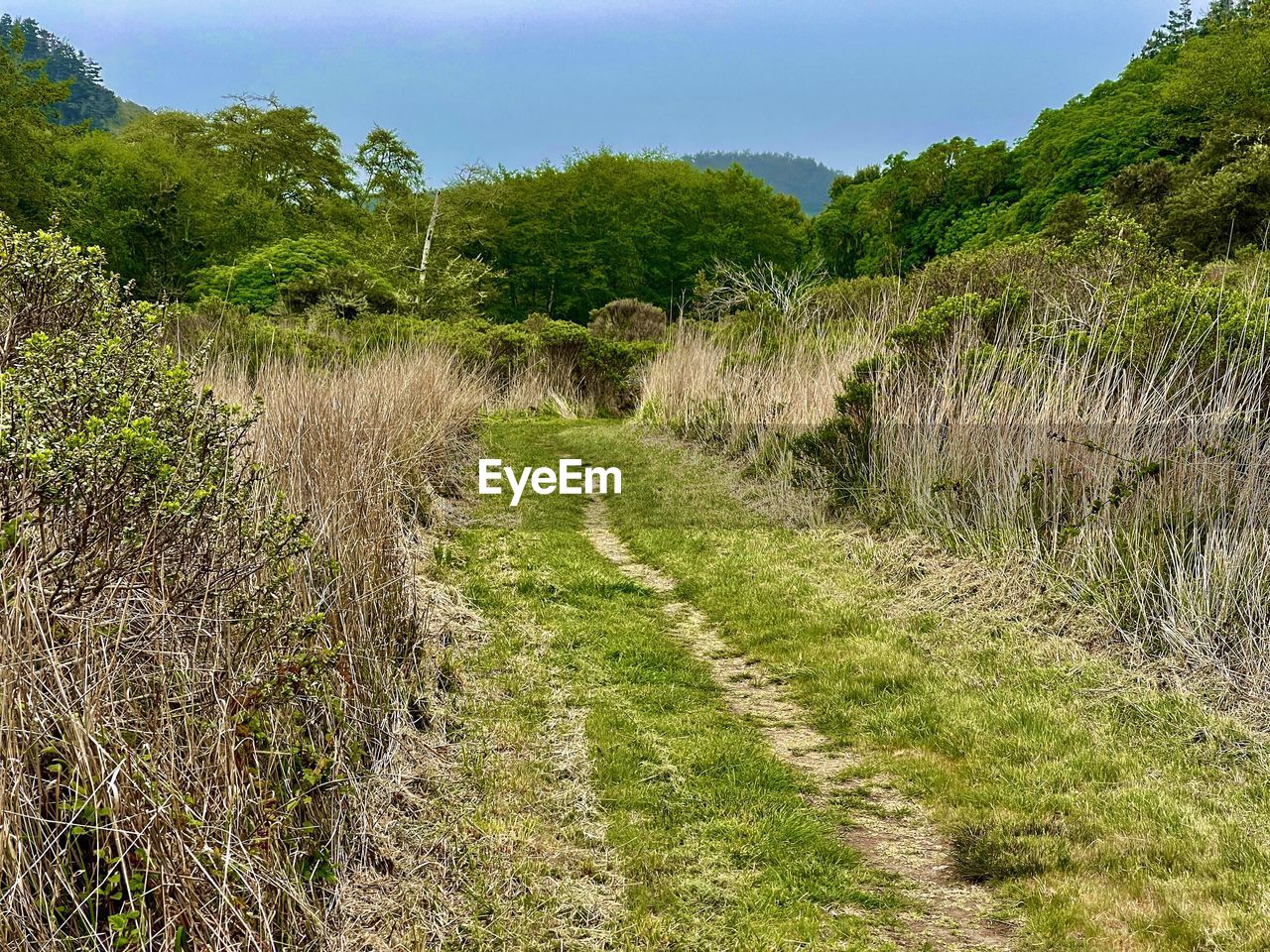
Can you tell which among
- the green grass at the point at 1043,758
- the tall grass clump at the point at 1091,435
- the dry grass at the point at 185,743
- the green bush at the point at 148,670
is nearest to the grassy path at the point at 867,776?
the green grass at the point at 1043,758

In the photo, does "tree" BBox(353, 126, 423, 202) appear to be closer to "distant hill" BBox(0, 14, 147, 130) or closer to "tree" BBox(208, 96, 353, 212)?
"tree" BBox(208, 96, 353, 212)

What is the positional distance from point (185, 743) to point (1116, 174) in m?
34.5

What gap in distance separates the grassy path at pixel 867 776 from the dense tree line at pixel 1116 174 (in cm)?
1566

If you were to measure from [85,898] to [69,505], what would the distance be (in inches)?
47.6

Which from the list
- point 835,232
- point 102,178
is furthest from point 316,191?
point 835,232

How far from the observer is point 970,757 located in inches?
164

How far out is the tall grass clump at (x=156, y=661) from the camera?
7.88 feet

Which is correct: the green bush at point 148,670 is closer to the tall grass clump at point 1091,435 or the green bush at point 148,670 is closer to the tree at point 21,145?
the tall grass clump at point 1091,435

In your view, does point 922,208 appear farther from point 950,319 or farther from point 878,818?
point 878,818

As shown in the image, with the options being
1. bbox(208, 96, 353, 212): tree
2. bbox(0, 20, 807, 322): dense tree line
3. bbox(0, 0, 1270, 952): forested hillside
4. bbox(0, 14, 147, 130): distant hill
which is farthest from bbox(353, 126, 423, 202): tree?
bbox(0, 14, 147, 130): distant hill

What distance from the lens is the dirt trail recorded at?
9.94 ft

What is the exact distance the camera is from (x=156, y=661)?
2.88 metres

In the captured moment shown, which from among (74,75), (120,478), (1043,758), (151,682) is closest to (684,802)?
(1043,758)

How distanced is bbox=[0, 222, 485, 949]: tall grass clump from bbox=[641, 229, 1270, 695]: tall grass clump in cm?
435
